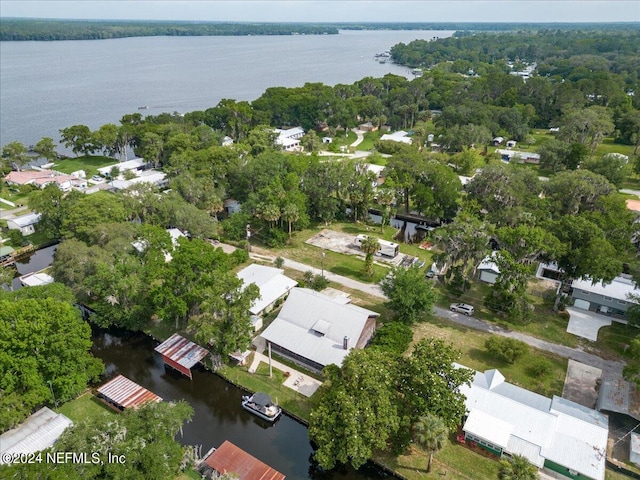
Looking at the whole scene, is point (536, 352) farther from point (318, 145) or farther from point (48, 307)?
point (318, 145)

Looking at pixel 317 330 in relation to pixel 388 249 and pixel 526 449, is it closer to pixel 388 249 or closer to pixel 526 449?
pixel 526 449

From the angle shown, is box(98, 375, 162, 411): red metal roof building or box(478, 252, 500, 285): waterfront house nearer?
box(98, 375, 162, 411): red metal roof building

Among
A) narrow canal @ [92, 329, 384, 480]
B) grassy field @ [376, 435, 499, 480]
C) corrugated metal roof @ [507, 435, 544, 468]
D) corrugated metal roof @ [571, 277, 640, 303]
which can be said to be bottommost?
narrow canal @ [92, 329, 384, 480]

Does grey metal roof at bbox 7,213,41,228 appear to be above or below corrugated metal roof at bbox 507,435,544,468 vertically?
above

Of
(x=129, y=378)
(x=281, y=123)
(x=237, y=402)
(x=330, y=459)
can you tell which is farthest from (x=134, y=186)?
(x=281, y=123)

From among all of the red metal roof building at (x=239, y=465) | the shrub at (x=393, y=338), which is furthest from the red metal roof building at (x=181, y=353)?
the shrub at (x=393, y=338)

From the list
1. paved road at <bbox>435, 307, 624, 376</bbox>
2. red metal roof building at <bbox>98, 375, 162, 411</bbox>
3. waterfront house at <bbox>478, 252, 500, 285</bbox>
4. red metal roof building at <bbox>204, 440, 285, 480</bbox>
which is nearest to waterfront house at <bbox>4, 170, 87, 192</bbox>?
red metal roof building at <bbox>98, 375, 162, 411</bbox>

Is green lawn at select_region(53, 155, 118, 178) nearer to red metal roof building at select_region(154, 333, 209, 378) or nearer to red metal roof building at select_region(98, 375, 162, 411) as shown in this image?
red metal roof building at select_region(154, 333, 209, 378)
